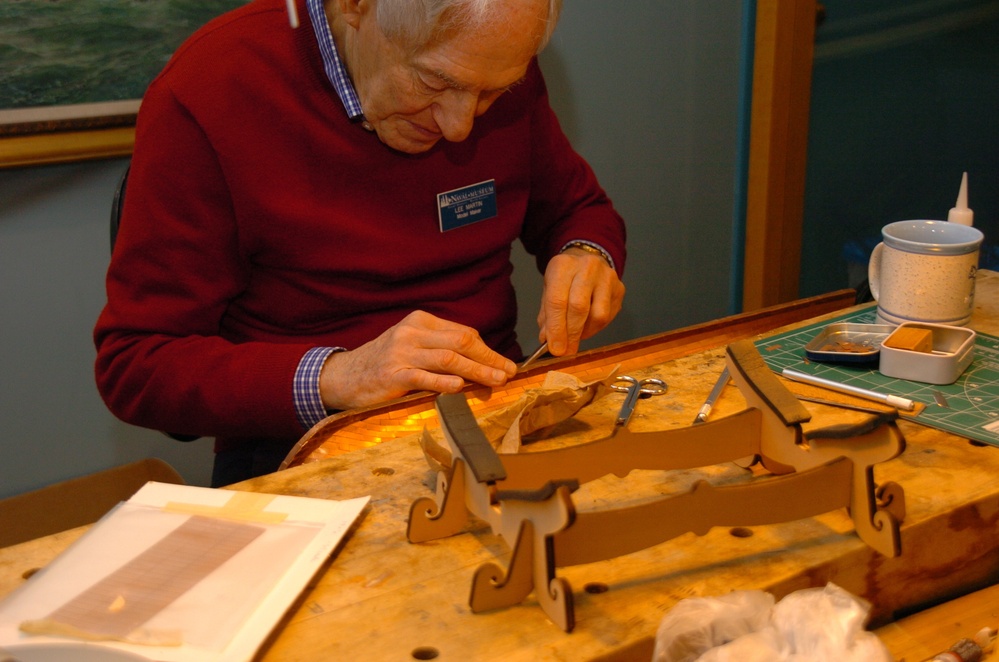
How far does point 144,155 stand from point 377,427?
51 cm

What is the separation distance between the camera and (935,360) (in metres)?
1.10

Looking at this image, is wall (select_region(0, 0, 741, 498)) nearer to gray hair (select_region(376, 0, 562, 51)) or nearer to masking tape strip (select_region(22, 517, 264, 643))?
gray hair (select_region(376, 0, 562, 51))

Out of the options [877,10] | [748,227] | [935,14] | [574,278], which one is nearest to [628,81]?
[748,227]

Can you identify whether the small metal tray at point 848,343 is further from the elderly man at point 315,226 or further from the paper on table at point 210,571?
the paper on table at point 210,571

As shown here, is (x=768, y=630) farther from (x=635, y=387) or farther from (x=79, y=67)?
(x=79, y=67)

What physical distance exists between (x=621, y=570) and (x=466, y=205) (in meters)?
0.81

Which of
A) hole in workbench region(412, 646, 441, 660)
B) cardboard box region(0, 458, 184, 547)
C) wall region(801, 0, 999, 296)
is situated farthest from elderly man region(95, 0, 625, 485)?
wall region(801, 0, 999, 296)

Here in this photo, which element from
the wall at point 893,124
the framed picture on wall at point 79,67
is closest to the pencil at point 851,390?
the framed picture on wall at point 79,67

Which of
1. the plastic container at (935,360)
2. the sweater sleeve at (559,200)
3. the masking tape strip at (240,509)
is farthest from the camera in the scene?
the sweater sleeve at (559,200)

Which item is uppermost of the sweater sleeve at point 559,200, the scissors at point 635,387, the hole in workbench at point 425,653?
the sweater sleeve at point 559,200

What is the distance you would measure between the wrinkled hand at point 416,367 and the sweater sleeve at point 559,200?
507 mm

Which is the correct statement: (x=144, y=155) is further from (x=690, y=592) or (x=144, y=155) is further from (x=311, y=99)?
(x=690, y=592)

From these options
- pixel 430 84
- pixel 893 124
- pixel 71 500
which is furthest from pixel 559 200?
pixel 893 124

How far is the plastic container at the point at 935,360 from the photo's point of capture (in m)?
1.10
